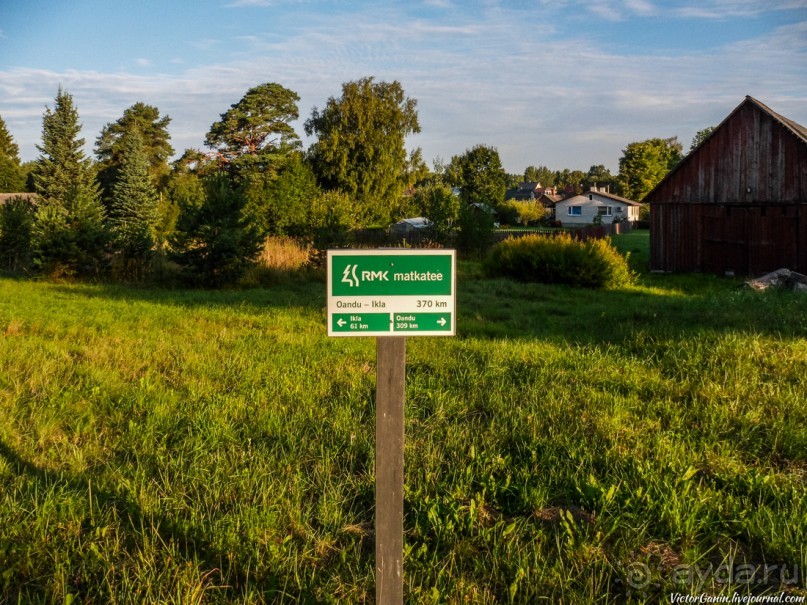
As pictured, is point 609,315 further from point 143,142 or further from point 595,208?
point 595,208

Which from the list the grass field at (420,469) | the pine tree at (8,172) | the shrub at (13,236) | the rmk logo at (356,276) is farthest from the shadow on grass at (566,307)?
the pine tree at (8,172)

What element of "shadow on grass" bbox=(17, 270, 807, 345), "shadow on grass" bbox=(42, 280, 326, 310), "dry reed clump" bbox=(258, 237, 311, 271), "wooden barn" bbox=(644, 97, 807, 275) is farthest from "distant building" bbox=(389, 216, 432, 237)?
"shadow on grass" bbox=(42, 280, 326, 310)

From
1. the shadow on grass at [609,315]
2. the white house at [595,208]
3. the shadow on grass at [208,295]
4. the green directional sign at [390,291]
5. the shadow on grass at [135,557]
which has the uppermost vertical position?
the white house at [595,208]

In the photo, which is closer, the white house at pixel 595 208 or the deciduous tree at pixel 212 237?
the deciduous tree at pixel 212 237

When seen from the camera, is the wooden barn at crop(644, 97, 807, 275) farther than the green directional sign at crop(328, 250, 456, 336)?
Yes

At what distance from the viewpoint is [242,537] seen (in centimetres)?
368

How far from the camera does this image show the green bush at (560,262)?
1859cm

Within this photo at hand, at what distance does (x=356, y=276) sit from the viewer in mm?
2748

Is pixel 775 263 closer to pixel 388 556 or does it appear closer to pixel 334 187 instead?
pixel 388 556

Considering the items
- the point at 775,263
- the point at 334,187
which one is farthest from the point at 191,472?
the point at 334,187

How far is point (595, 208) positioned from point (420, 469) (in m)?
81.1

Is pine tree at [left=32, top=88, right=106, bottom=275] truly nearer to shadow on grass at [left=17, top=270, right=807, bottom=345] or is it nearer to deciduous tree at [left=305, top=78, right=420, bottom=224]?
shadow on grass at [left=17, top=270, right=807, bottom=345]

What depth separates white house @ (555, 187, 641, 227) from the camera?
80562mm

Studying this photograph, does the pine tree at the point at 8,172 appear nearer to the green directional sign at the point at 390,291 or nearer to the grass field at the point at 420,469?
the grass field at the point at 420,469
